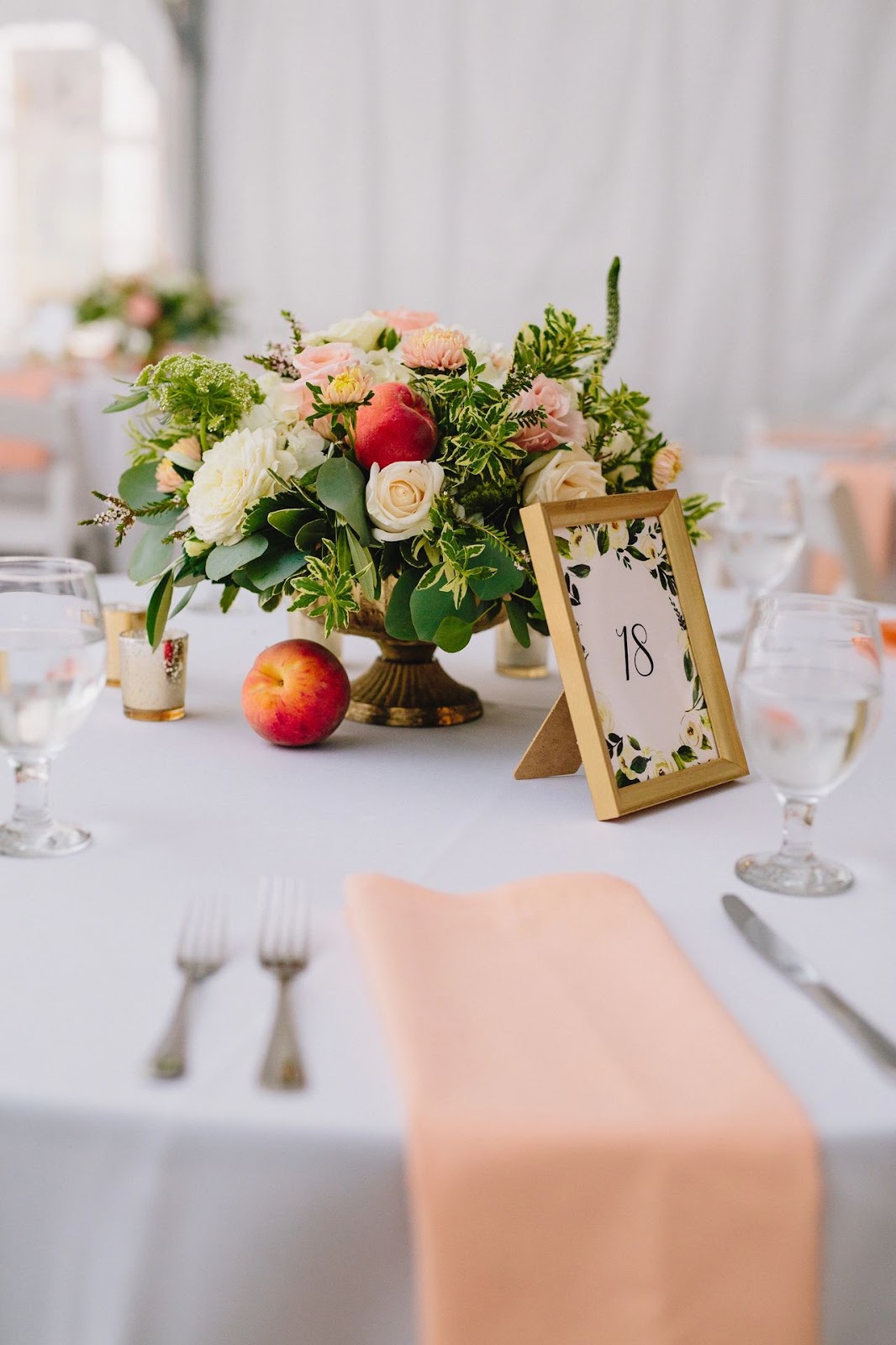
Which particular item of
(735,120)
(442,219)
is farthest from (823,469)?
(442,219)

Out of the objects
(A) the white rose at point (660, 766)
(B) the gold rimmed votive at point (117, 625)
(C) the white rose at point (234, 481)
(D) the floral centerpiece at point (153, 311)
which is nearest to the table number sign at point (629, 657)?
(A) the white rose at point (660, 766)

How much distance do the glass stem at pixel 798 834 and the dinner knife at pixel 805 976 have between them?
0.07 meters

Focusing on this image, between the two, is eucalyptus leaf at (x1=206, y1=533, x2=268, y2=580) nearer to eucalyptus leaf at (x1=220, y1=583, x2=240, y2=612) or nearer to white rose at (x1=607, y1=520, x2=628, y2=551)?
eucalyptus leaf at (x1=220, y1=583, x2=240, y2=612)

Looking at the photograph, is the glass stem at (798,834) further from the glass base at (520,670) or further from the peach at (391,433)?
the glass base at (520,670)

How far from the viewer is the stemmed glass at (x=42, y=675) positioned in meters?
0.77

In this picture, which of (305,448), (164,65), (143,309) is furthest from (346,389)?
(164,65)

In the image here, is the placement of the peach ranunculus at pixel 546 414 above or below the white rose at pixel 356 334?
below

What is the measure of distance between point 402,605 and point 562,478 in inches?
6.6

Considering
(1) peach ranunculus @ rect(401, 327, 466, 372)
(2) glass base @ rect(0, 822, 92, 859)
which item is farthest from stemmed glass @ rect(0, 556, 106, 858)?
(1) peach ranunculus @ rect(401, 327, 466, 372)

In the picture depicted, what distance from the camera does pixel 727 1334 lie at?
540 millimetres

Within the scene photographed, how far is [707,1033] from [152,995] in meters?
0.27

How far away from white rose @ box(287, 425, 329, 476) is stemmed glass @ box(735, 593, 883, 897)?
400mm

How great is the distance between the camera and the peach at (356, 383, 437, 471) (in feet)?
3.33

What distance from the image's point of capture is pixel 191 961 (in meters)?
0.67
